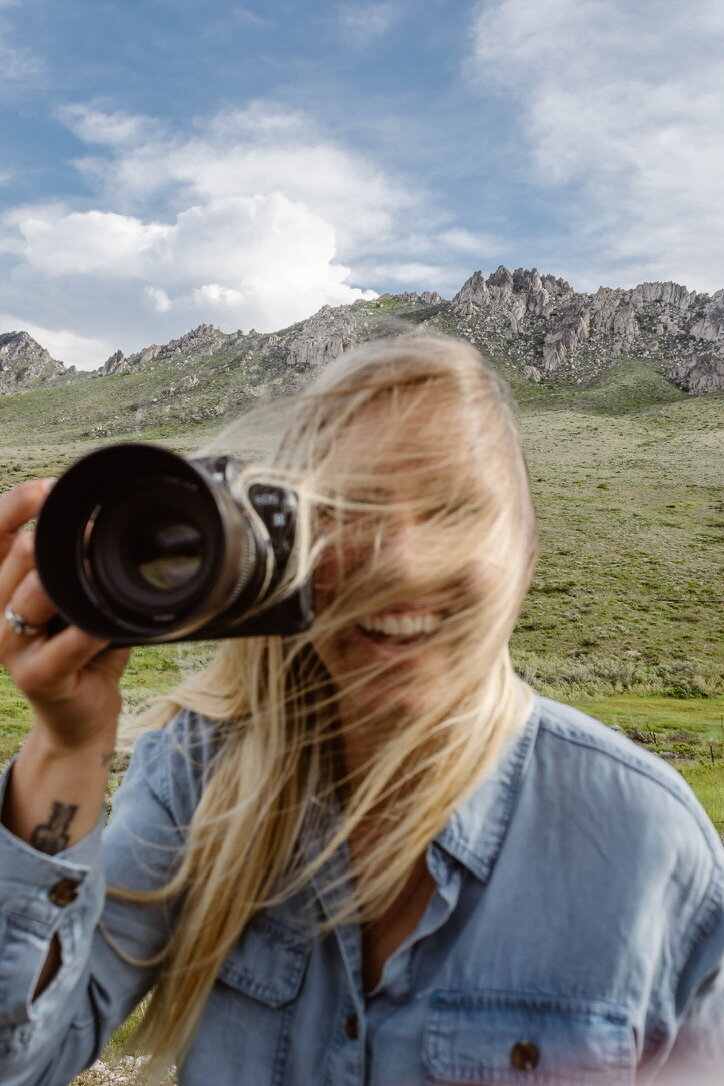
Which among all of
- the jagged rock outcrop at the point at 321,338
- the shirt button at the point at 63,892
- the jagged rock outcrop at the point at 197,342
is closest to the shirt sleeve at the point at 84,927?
the shirt button at the point at 63,892

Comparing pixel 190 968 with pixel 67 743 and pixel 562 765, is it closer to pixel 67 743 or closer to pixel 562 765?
pixel 67 743

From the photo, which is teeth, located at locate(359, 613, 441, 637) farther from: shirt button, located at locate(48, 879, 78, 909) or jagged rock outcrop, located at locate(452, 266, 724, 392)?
jagged rock outcrop, located at locate(452, 266, 724, 392)

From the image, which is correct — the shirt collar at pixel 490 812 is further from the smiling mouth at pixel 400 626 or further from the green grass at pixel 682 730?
the green grass at pixel 682 730

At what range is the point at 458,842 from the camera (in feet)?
5.13

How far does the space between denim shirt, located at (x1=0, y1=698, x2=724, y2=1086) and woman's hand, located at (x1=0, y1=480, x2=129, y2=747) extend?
229 millimetres

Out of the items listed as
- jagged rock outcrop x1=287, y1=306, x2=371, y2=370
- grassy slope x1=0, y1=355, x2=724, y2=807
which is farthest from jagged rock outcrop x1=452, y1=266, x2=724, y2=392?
jagged rock outcrop x1=287, y1=306, x2=371, y2=370

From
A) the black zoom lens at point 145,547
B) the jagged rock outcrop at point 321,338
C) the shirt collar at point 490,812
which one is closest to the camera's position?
the black zoom lens at point 145,547

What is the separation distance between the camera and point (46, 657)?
1399 mm

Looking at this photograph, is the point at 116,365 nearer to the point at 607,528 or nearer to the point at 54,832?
the point at 607,528

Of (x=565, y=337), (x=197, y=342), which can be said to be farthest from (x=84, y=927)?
(x=197, y=342)

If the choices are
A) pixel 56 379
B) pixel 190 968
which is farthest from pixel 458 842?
pixel 56 379

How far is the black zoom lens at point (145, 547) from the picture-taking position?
48.6 inches

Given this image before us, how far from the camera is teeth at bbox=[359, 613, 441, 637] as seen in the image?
153 centimetres

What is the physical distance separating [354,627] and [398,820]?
0.46 meters
